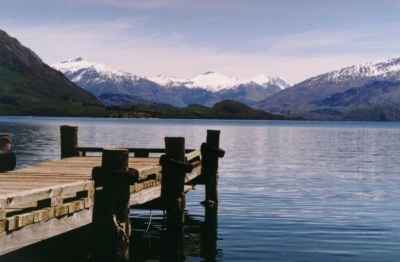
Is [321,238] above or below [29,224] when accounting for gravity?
below

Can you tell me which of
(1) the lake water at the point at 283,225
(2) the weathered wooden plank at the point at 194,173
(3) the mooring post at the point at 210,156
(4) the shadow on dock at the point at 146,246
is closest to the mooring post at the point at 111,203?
(4) the shadow on dock at the point at 146,246

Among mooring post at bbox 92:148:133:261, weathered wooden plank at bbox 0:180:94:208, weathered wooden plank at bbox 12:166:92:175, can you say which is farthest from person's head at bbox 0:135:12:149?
weathered wooden plank at bbox 0:180:94:208

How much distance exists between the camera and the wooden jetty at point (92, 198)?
12.2 metres

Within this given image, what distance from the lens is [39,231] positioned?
1278cm

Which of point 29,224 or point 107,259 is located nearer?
point 29,224

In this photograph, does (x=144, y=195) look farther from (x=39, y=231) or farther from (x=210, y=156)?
(x=210, y=156)

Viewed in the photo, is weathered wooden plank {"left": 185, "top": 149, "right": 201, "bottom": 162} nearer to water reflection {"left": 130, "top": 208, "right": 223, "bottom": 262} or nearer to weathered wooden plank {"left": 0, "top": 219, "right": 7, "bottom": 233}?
water reflection {"left": 130, "top": 208, "right": 223, "bottom": 262}

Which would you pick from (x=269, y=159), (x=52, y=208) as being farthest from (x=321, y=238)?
(x=269, y=159)

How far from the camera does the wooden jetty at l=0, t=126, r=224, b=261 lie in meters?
12.2

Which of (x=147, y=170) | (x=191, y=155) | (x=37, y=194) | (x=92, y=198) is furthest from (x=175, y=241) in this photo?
(x=37, y=194)

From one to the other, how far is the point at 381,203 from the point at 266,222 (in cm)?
1021

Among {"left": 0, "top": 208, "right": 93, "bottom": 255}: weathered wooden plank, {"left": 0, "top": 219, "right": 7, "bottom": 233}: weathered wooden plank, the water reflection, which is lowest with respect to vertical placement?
the water reflection

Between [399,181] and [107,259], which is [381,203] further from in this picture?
[107,259]

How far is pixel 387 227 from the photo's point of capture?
1016 inches
